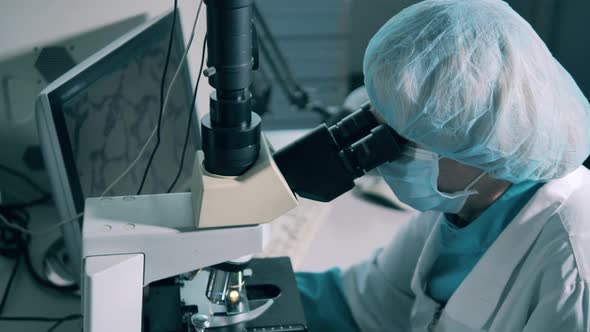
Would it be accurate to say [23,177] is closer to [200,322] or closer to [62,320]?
[62,320]

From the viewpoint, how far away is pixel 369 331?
4.41 ft

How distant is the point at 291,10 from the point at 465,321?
67.4 inches

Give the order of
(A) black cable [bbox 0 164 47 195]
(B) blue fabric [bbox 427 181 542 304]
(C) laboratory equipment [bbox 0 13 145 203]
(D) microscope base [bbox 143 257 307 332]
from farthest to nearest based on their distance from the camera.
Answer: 1. (A) black cable [bbox 0 164 47 195]
2. (C) laboratory equipment [bbox 0 13 145 203]
3. (B) blue fabric [bbox 427 181 542 304]
4. (D) microscope base [bbox 143 257 307 332]

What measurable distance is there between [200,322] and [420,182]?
388 millimetres

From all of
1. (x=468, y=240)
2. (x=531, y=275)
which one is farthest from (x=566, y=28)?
(x=531, y=275)

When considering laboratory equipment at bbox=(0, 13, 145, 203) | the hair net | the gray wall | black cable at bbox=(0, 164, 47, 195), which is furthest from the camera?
the gray wall

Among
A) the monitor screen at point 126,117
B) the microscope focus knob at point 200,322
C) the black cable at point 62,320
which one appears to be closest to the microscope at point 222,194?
the microscope focus knob at point 200,322

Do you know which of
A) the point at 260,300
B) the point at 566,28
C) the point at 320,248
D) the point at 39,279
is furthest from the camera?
the point at 566,28

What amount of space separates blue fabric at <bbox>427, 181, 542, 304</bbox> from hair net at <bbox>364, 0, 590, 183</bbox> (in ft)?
0.51

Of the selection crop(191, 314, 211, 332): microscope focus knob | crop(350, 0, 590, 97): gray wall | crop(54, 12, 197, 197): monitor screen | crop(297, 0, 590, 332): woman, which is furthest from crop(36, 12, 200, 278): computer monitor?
crop(350, 0, 590, 97): gray wall

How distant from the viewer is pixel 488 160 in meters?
0.95

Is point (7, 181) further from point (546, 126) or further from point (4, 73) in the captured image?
point (546, 126)

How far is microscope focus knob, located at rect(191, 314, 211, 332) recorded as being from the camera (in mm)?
948

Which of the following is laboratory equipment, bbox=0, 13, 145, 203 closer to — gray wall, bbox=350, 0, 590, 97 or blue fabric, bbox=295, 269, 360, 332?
blue fabric, bbox=295, 269, 360, 332
